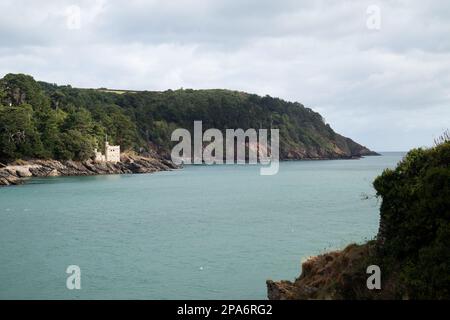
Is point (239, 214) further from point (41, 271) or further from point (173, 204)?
point (41, 271)

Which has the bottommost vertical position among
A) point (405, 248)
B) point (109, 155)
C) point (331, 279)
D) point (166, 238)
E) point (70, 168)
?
point (166, 238)

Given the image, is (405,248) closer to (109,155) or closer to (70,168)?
(70,168)

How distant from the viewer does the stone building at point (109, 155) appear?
140125mm

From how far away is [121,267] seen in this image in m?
36.5

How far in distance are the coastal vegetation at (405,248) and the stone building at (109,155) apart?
121036 millimetres

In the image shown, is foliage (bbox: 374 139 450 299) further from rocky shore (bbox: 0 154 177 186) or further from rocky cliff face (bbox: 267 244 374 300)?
rocky shore (bbox: 0 154 177 186)

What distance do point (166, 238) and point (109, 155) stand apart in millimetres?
101486

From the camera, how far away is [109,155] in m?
146

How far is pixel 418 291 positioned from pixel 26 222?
48.6m

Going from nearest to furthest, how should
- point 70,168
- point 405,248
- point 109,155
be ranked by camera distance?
point 405,248, point 70,168, point 109,155

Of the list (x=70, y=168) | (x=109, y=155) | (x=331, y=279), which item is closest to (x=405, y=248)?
(x=331, y=279)

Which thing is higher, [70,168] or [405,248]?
[70,168]

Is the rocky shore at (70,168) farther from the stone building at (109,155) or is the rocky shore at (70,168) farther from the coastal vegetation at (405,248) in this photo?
the coastal vegetation at (405,248)
